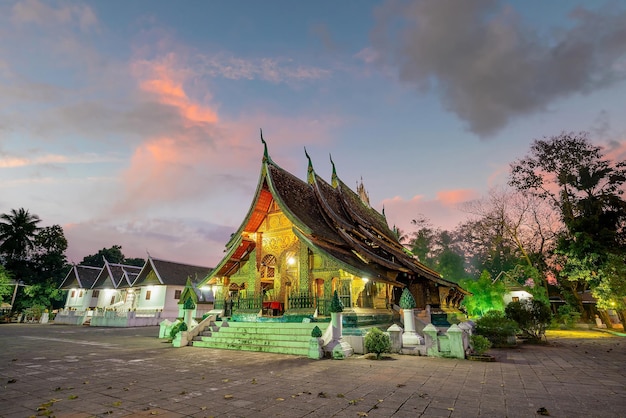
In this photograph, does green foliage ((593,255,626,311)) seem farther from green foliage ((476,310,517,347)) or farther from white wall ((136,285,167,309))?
white wall ((136,285,167,309))

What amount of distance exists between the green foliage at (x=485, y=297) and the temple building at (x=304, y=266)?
1014 cm

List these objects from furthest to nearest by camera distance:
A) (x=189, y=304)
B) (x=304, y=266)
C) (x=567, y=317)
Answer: (x=567, y=317), (x=304, y=266), (x=189, y=304)

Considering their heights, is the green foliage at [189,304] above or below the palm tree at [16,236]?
below

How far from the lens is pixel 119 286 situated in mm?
35969

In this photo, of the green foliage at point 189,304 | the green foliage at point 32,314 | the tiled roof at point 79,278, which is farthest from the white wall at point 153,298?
the green foliage at point 189,304

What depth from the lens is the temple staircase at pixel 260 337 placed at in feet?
32.6

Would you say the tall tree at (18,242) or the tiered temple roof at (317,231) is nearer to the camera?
the tiered temple roof at (317,231)

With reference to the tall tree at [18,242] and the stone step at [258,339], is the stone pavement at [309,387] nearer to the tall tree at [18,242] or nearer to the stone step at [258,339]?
the stone step at [258,339]

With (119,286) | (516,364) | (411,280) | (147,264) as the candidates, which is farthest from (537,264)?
(119,286)

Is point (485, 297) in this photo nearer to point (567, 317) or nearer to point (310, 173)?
point (567, 317)

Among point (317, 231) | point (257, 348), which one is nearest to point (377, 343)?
point (257, 348)

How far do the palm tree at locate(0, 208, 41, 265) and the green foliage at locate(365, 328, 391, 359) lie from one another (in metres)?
52.2

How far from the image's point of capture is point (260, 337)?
35.6 feet

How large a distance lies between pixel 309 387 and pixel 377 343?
3.76 metres
